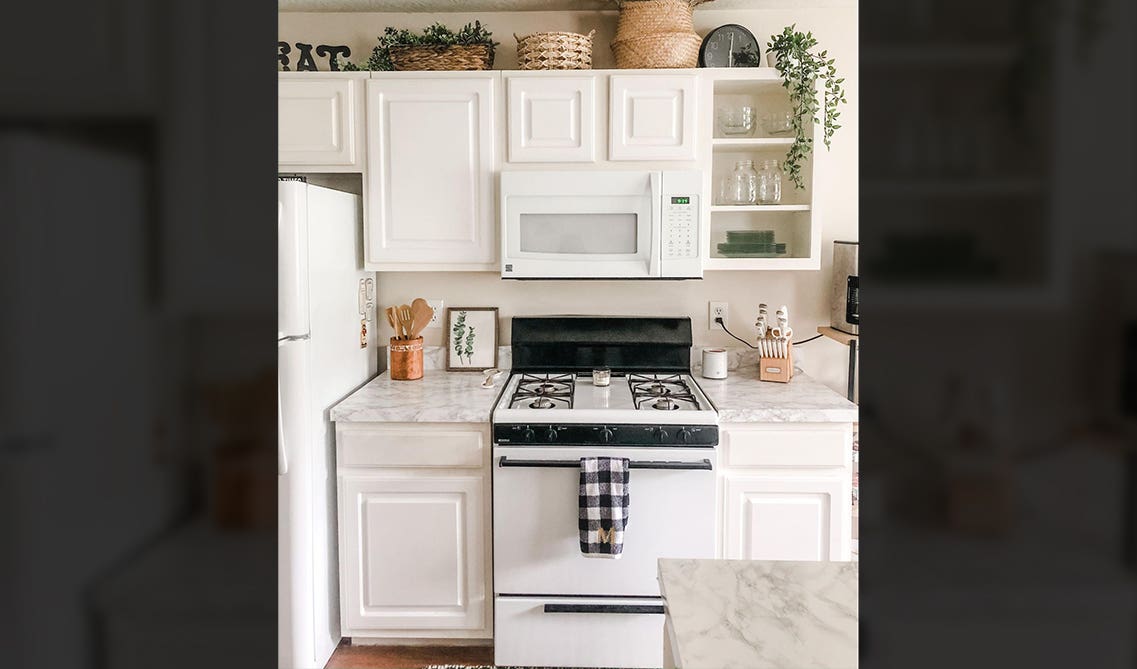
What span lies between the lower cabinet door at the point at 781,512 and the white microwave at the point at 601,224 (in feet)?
2.65

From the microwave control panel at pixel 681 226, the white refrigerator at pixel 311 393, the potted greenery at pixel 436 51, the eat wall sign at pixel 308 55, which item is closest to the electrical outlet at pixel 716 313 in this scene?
the microwave control panel at pixel 681 226

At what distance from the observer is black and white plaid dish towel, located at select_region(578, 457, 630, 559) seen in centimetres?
234

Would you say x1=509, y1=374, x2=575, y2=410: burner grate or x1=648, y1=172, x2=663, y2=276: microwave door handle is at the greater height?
x1=648, y1=172, x2=663, y2=276: microwave door handle

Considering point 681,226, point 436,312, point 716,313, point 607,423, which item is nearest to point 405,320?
point 436,312

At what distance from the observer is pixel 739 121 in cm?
286

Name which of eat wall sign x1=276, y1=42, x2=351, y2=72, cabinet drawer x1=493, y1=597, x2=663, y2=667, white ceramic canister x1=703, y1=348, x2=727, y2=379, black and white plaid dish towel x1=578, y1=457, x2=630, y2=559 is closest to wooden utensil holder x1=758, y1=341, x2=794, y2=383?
white ceramic canister x1=703, y1=348, x2=727, y2=379

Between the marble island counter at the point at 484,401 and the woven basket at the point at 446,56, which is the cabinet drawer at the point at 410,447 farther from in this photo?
the woven basket at the point at 446,56

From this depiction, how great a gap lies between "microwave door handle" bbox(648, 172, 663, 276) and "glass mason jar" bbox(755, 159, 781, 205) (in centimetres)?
42

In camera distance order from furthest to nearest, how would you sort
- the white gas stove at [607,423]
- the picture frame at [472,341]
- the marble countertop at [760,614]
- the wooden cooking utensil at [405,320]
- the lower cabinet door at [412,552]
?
the picture frame at [472,341] < the wooden cooking utensil at [405,320] < the lower cabinet door at [412,552] < the white gas stove at [607,423] < the marble countertop at [760,614]

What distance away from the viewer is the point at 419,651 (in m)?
2.65

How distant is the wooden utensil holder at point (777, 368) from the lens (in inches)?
115

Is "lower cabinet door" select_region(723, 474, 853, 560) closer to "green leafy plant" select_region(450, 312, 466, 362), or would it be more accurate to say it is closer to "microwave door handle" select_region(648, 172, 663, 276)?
"microwave door handle" select_region(648, 172, 663, 276)
